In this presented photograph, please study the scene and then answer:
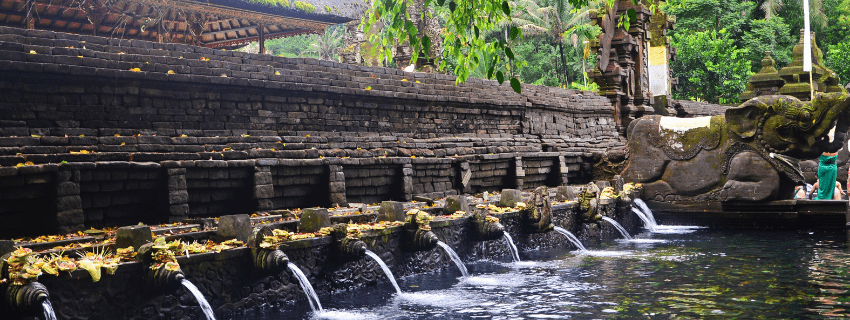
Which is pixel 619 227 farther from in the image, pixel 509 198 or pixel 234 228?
pixel 234 228

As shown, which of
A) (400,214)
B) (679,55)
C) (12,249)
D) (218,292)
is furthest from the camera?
(679,55)

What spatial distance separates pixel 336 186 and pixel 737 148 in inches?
273

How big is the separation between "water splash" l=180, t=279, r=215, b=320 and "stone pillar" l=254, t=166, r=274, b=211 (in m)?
3.43

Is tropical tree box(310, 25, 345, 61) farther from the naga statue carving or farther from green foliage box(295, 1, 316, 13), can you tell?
the naga statue carving

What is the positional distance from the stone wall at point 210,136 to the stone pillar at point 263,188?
0.02 metres

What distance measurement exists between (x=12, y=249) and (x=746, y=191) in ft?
34.8

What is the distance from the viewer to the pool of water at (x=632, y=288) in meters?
6.05

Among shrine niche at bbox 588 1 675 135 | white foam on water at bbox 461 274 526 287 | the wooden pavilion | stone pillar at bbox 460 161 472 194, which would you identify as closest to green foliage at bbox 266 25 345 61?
the wooden pavilion

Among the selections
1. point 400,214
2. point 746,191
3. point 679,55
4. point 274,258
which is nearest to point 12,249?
point 274,258

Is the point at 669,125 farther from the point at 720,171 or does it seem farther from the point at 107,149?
the point at 107,149

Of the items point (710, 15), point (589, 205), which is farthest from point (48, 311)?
point (710, 15)

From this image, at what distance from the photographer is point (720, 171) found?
486 inches

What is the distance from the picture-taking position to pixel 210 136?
953 centimetres

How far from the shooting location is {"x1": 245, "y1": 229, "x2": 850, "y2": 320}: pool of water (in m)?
6.05
